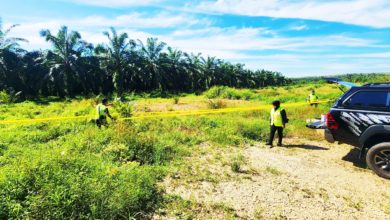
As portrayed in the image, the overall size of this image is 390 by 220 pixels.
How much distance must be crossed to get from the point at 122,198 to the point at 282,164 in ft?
13.0

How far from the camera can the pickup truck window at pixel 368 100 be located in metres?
5.84

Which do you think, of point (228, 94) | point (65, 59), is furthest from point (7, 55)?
point (228, 94)

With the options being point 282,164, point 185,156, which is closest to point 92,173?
point 185,156

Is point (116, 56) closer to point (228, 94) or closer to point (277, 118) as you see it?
point (228, 94)

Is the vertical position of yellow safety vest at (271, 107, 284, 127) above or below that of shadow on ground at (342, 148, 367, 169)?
above

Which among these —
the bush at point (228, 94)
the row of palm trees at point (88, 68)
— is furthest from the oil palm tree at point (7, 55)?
the bush at point (228, 94)

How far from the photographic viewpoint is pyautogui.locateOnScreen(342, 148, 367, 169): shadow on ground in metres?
6.66

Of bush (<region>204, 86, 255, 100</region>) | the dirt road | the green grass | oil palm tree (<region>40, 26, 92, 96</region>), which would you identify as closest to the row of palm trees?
oil palm tree (<region>40, 26, 92, 96</region>)

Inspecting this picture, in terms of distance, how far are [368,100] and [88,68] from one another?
102ft


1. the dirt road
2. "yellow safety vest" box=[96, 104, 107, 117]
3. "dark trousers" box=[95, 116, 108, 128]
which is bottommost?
the dirt road

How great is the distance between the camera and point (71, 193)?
416 centimetres

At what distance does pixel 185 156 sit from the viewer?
718 centimetres

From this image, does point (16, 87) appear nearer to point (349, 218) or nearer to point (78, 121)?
point (78, 121)

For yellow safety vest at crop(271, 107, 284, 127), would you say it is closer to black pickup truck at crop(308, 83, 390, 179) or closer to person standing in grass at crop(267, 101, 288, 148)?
person standing in grass at crop(267, 101, 288, 148)
